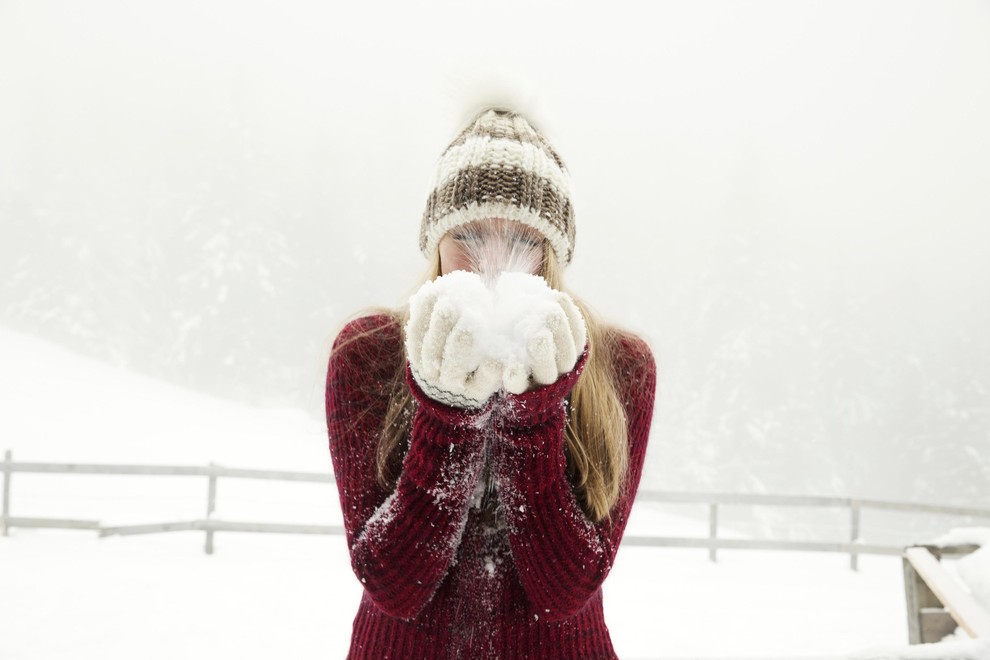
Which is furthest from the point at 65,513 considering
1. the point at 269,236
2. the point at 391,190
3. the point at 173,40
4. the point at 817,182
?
the point at 817,182

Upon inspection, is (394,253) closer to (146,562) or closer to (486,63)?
(146,562)

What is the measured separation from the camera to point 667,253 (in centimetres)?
4319

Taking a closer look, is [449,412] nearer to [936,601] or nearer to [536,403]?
[536,403]

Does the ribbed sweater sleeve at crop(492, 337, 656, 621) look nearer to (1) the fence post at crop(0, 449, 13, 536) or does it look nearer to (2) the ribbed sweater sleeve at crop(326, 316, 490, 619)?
(2) the ribbed sweater sleeve at crop(326, 316, 490, 619)

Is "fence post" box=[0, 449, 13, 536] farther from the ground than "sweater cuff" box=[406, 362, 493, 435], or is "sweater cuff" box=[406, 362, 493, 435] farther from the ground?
"sweater cuff" box=[406, 362, 493, 435]

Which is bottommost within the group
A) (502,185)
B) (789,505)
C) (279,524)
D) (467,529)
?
(279,524)

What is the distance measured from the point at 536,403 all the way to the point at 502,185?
1.94 ft

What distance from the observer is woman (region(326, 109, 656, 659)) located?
98 centimetres

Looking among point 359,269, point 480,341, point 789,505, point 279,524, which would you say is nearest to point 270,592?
point 279,524

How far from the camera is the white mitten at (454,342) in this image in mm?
927

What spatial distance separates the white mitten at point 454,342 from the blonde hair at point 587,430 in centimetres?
29

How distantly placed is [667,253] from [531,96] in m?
43.7

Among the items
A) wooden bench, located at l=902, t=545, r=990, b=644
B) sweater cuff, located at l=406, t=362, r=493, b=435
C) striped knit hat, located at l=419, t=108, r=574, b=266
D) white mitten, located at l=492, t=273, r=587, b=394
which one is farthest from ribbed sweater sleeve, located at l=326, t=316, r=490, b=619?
wooden bench, located at l=902, t=545, r=990, b=644

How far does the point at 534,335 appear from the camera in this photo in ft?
3.10
